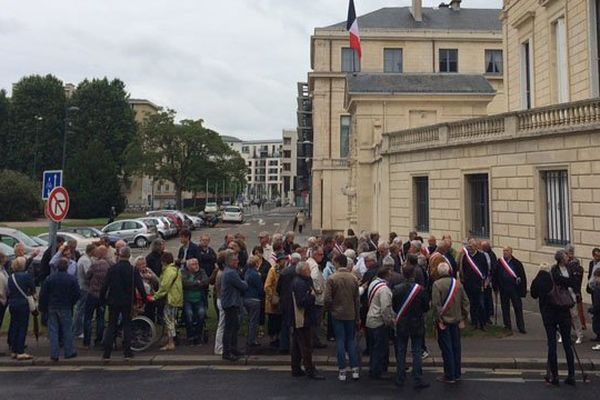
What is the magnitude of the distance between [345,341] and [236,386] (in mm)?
1716

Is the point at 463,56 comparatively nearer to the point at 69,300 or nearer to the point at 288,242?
the point at 288,242

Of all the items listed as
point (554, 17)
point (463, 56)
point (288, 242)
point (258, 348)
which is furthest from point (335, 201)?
point (258, 348)

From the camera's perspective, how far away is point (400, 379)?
7.01m

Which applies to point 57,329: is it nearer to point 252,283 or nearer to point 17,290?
point 17,290

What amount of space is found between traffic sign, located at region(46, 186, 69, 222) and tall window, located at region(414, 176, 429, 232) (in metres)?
13.9

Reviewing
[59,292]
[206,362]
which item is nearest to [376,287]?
[206,362]

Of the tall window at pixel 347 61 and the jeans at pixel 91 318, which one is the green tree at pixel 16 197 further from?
the jeans at pixel 91 318

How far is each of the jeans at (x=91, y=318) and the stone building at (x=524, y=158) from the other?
38.5ft

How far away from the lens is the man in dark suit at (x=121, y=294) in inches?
319

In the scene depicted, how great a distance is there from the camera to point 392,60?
162ft

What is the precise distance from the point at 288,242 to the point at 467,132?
8.90 meters

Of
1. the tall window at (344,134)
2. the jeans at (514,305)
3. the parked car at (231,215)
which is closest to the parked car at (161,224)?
the tall window at (344,134)

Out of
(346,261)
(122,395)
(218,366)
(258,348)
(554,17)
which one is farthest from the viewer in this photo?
(554,17)

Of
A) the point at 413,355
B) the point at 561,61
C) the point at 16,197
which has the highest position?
the point at 561,61
